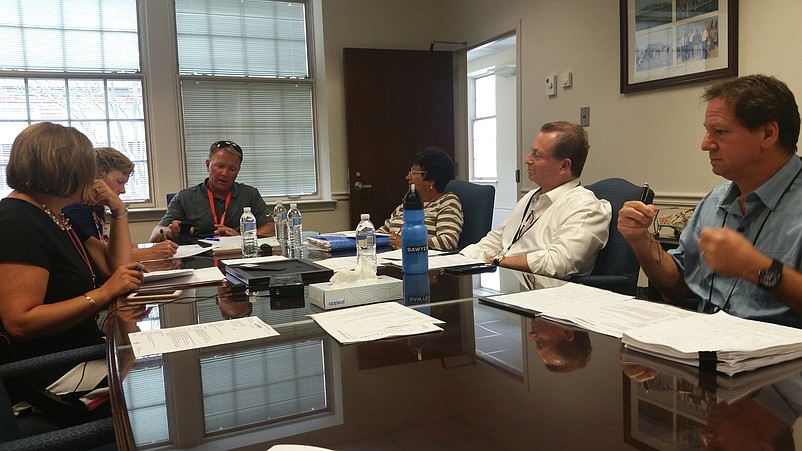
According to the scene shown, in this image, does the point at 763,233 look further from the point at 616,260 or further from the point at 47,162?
the point at 47,162

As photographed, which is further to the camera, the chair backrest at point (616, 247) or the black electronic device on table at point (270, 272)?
the chair backrest at point (616, 247)

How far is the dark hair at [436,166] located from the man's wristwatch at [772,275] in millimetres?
1941

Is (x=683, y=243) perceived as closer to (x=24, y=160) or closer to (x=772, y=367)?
(x=772, y=367)

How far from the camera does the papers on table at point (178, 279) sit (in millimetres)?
1768

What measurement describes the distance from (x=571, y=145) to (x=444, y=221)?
0.76m

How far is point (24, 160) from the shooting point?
5.04 feet

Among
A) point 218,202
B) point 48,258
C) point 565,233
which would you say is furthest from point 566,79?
point 48,258

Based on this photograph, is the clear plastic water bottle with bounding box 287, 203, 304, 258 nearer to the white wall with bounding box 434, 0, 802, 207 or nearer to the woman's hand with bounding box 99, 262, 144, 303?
the woman's hand with bounding box 99, 262, 144, 303

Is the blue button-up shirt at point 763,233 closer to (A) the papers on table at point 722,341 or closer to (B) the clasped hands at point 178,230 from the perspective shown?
(A) the papers on table at point 722,341

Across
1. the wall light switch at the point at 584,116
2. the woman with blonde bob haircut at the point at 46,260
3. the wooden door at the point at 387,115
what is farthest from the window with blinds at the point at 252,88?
the woman with blonde bob haircut at the point at 46,260

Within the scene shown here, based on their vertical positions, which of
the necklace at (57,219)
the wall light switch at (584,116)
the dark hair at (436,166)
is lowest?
the necklace at (57,219)

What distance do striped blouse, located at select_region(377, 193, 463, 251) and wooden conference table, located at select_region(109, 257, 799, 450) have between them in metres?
1.57

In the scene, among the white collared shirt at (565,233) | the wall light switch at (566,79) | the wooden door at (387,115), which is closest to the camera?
the white collared shirt at (565,233)

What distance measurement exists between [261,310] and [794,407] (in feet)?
3.48
